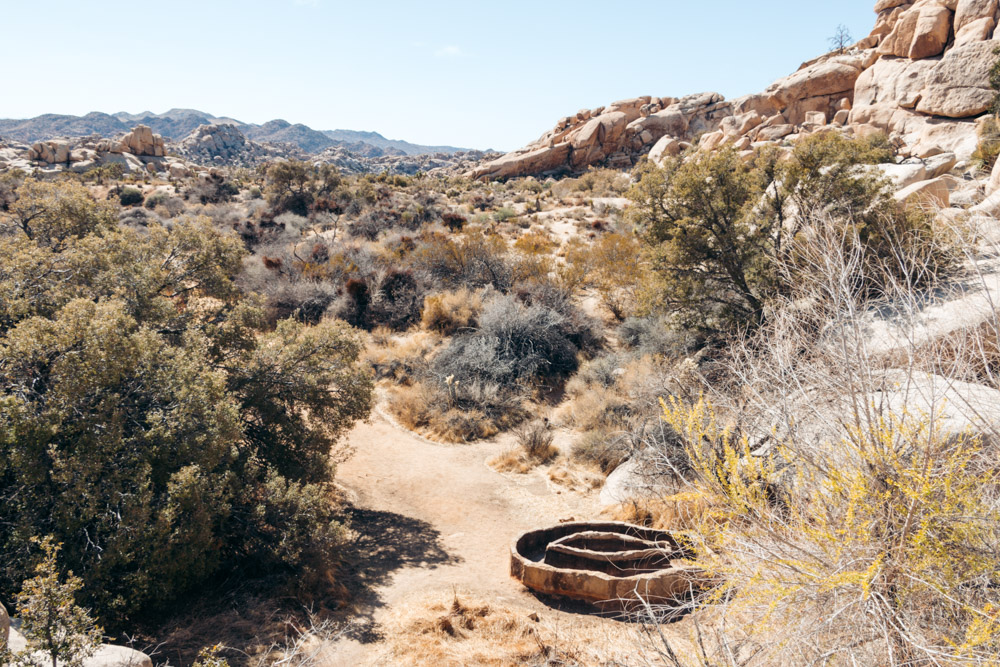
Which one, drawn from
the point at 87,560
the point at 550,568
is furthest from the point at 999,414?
the point at 87,560

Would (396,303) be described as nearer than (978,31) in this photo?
Yes

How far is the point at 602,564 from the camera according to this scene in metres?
6.39

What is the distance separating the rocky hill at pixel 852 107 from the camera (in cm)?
2131

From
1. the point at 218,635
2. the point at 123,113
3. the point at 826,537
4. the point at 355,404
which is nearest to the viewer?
the point at 826,537

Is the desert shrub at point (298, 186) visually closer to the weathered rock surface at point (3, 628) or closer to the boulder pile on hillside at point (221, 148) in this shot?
the weathered rock surface at point (3, 628)

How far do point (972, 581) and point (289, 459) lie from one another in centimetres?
705

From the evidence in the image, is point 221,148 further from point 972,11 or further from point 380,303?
point 972,11

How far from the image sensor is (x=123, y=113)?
167250mm

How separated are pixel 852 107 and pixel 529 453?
29.7 meters

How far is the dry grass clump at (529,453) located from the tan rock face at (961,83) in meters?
23.7

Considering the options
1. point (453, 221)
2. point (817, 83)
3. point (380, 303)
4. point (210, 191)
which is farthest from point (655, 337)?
point (817, 83)

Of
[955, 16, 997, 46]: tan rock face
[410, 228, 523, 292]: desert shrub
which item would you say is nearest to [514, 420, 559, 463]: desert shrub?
[410, 228, 523, 292]: desert shrub

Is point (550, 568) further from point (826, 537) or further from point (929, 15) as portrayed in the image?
point (929, 15)

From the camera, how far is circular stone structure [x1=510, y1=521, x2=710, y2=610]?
5.61m
